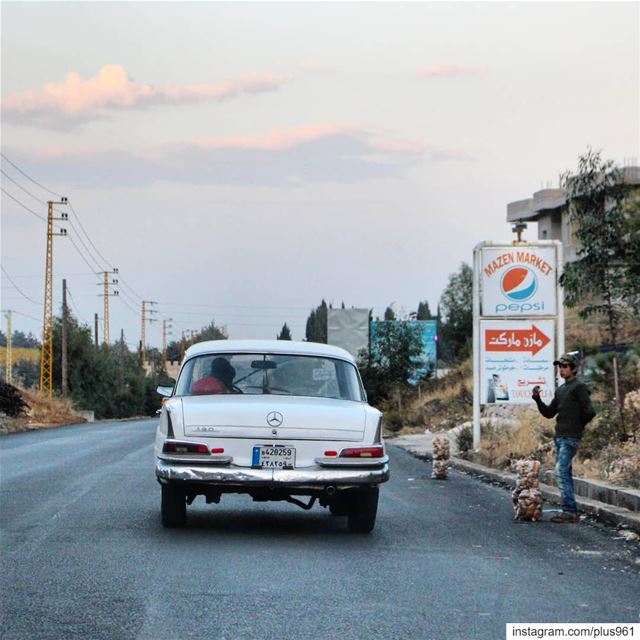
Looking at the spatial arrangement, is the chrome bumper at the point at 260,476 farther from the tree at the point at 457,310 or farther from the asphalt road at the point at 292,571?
the tree at the point at 457,310

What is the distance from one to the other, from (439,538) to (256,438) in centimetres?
208

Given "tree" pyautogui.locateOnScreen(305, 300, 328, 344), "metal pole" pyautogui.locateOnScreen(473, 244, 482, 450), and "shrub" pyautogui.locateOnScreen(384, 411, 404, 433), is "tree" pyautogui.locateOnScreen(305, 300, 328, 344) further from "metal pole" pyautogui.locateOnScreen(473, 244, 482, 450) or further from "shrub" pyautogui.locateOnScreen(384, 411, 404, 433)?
"metal pole" pyautogui.locateOnScreen(473, 244, 482, 450)

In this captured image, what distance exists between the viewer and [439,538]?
11.9 metres

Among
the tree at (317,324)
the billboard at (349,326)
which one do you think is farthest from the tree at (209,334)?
the billboard at (349,326)

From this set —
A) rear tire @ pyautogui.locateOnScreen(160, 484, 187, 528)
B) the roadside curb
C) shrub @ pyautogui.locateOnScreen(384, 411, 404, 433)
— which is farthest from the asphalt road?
shrub @ pyautogui.locateOnScreen(384, 411, 404, 433)

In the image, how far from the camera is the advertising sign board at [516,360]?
25.1m

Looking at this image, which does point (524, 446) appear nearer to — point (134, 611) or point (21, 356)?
point (134, 611)

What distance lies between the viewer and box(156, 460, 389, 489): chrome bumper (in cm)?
1139

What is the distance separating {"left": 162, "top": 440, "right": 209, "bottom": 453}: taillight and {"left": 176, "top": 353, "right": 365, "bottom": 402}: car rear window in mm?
1074

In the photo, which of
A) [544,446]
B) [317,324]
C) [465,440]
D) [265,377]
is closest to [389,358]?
[465,440]

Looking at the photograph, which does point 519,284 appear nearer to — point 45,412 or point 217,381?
point 217,381

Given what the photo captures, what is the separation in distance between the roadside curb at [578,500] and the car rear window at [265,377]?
3.04 metres

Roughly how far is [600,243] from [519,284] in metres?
6.00

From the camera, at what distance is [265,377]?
12.8 m
